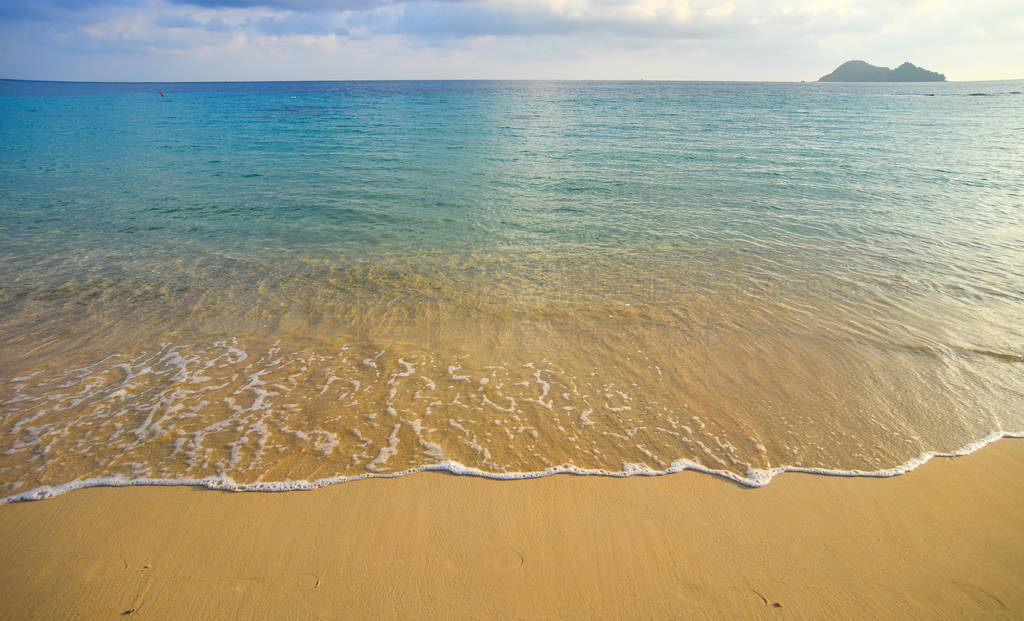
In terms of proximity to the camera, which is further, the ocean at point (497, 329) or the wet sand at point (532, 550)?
the ocean at point (497, 329)

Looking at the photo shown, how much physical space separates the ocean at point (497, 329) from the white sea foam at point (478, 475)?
0.03 metres

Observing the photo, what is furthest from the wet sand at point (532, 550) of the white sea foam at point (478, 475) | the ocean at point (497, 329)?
the ocean at point (497, 329)

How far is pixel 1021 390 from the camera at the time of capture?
5.09m

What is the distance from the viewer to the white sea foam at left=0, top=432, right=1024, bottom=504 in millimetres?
3758

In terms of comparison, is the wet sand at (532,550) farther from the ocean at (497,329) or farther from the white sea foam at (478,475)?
the ocean at (497,329)

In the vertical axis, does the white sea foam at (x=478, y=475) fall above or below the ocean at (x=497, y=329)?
below

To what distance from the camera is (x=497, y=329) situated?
6367mm

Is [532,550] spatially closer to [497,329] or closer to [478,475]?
[478,475]

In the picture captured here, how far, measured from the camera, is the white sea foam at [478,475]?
3758mm

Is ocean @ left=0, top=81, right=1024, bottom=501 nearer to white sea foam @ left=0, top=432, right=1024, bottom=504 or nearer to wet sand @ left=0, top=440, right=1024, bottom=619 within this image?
white sea foam @ left=0, top=432, right=1024, bottom=504

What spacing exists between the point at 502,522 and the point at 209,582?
6.71ft

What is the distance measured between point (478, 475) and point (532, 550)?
0.88 meters

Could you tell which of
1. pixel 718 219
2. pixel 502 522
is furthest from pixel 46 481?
pixel 718 219

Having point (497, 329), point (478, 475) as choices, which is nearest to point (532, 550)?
point (478, 475)
